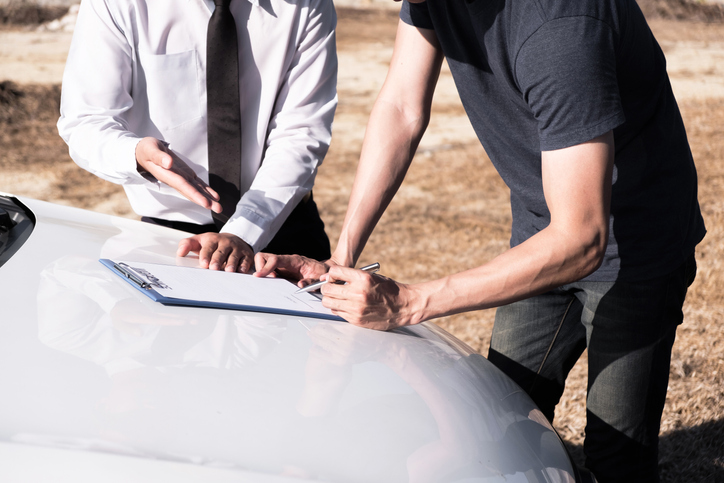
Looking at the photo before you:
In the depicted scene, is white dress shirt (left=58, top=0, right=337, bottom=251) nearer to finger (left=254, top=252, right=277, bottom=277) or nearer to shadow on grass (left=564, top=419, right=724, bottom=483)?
finger (left=254, top=252, right=277, bottom=277)

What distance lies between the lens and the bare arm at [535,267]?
128 centimetres

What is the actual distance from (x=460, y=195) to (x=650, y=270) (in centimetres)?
447

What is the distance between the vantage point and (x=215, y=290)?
1.52 m

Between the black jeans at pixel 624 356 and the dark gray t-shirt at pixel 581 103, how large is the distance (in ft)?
0.19

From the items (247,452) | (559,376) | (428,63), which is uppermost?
(428,63)

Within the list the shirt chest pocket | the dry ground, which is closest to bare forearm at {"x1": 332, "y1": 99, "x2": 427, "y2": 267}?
the shirt chest pocket

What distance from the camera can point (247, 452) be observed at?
1010mm

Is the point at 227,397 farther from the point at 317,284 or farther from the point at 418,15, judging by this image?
the point at 418,15

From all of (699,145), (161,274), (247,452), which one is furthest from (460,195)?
(247,452)

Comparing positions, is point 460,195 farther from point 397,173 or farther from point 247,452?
point 247,452

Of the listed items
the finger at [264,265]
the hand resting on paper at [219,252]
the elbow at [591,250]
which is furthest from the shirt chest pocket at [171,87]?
the elbow at [591,250]

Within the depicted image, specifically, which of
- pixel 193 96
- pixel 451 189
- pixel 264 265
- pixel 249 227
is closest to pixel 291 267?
pixel 264 265

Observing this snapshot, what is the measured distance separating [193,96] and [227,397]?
1.33 meters

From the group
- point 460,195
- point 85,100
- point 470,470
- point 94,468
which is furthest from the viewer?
point 460,195
